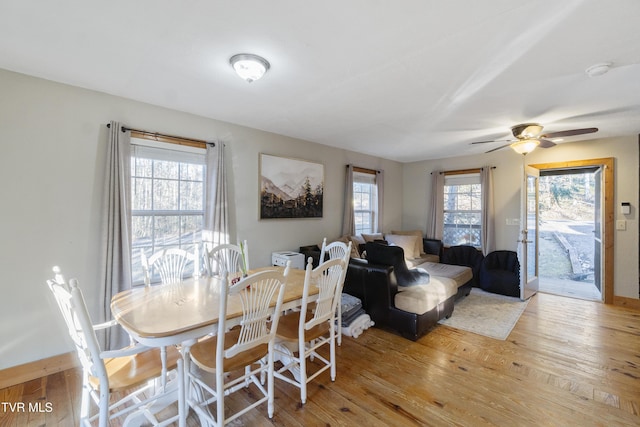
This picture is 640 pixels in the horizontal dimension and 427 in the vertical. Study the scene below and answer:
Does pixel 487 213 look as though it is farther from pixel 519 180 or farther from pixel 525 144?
pixel 525 144

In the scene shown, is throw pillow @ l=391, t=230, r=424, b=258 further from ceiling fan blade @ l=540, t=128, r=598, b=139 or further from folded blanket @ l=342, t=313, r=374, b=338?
ceiling fan blade @ l=540, t=128, r=598, b=139

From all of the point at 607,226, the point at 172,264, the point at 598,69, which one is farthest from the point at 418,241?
the point at 172,264

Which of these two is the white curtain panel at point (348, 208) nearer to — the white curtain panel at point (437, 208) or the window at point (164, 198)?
the white curtain panel at point (437, 208)

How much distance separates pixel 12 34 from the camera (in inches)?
70.2

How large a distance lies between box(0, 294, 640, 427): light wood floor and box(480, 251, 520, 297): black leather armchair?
129cm

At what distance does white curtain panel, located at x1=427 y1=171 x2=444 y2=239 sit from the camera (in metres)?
5.84

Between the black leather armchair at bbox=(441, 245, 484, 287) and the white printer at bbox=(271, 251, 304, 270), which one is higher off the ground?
the white printer at bbox=(271, 251, 304, 270)

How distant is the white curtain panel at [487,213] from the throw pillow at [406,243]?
1.25 meters

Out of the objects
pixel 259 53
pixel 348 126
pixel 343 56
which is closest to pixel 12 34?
pixel 259 53

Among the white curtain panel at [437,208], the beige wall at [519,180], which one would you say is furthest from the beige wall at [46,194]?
the beige wall at [519,180]

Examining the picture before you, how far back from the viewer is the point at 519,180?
5.04 m

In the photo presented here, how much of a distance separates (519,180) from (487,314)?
2.69 m

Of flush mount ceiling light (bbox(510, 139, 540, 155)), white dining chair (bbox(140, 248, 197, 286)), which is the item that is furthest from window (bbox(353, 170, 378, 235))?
white dining chair (bbox(140, 248, 197, 286))

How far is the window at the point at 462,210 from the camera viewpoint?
217 inches
